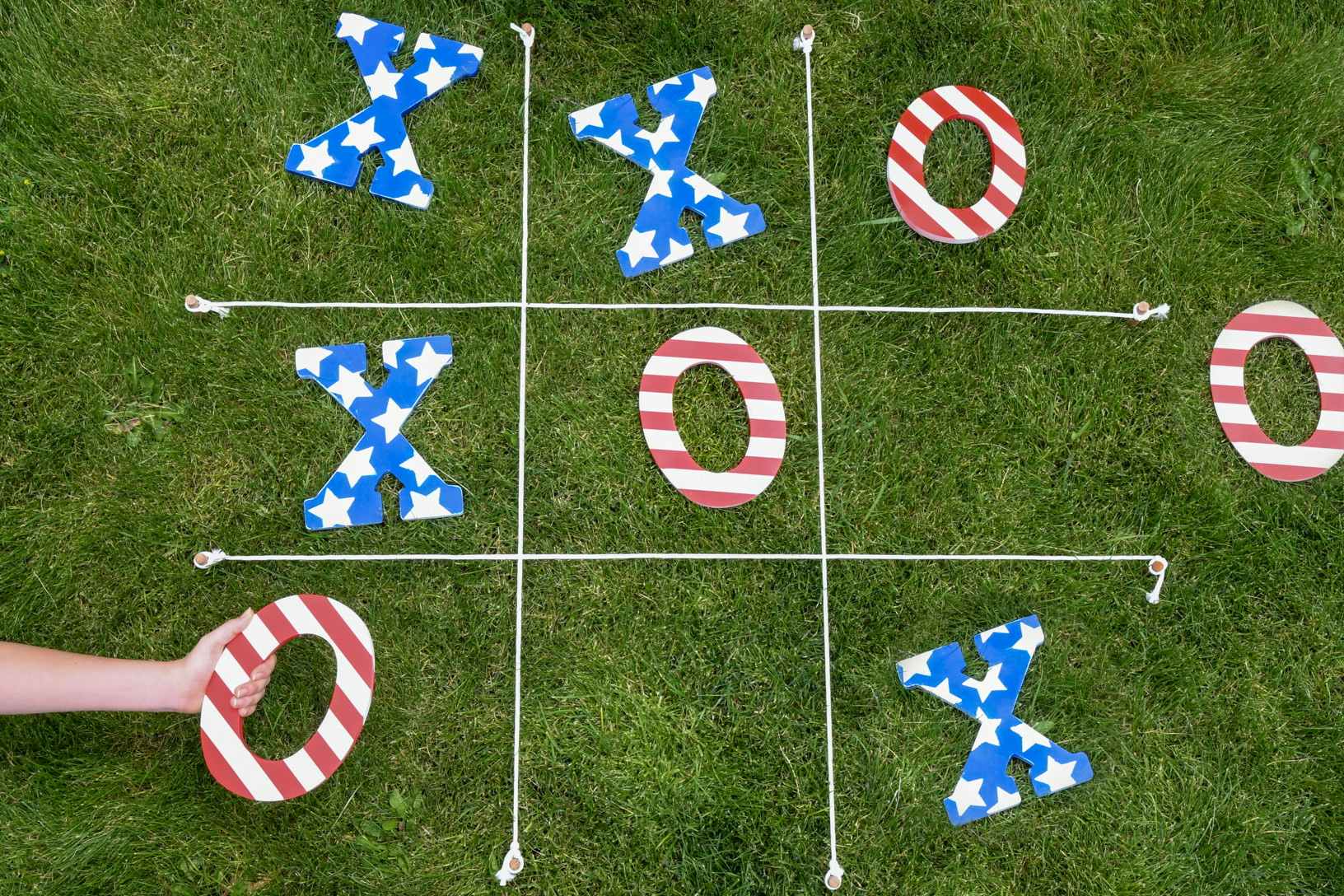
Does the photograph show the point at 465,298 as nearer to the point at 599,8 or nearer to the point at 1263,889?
the point at 599,8

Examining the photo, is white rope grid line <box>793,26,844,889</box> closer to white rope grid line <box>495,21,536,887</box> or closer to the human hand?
white rope grid line <box>495,21,536,887</box>

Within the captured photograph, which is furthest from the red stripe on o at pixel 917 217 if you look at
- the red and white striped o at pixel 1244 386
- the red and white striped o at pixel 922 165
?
the red and white striped o at pixel 1244 386

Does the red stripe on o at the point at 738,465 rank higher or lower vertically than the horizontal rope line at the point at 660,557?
higher

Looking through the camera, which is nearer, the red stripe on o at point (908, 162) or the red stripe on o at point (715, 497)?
the red stripe on o at point (715, 497)

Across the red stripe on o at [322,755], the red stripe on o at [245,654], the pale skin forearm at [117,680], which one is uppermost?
the red stripe on o at [245,654]

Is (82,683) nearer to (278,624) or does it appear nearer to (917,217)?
(278,624)

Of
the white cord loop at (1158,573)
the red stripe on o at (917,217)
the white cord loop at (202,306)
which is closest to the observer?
the white cord loop at (202,306)


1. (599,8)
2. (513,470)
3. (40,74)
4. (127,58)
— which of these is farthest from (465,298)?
(40,74)

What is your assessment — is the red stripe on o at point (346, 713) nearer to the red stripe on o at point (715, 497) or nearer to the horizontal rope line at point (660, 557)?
the horizontal rope line at point (660, 557)

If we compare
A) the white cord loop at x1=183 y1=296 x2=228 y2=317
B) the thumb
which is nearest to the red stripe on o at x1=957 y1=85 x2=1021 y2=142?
the white cord loop at x1=183 y1=296 x2=228 y2=317
